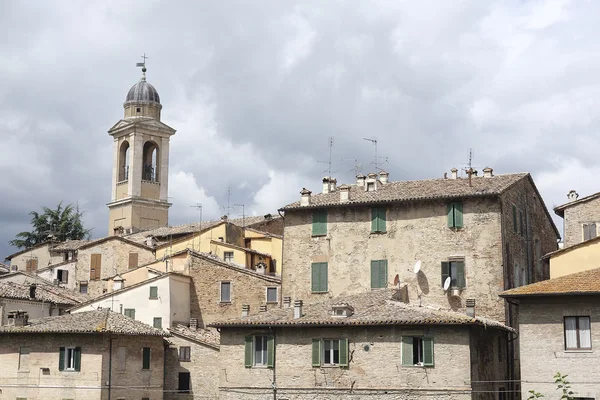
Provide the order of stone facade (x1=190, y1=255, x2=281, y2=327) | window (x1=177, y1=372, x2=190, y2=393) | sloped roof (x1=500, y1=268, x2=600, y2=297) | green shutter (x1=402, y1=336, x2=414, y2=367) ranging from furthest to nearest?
stone facade (x1=190, y1=255, x2=281, y2=327), window (x1=177, y1=372, x2=190, y2=393), green shutter (x1=402, y1=336, x2=414, y2=367), sloped roof (x1=500, y1=268, x2=600, y2=297)

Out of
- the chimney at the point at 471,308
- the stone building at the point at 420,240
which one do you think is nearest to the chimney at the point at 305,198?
the stone building at the point at 420,240

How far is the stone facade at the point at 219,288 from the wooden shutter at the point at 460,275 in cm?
1039

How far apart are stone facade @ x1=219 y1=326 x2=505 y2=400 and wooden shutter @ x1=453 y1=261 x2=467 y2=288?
9.96 feet

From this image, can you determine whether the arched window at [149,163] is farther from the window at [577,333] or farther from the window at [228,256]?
the window at [577,333]

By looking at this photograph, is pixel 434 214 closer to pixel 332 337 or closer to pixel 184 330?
pixel 332 337

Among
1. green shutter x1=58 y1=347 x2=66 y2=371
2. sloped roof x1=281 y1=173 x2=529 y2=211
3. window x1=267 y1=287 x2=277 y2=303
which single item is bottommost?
green shutter x1=58 y1=347 x2=66 y2=371

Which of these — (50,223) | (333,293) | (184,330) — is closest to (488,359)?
(333,293)

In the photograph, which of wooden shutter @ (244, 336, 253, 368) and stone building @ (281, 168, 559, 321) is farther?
stone building @ (281, 168, 559, 321)

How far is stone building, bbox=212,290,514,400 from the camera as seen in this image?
116ft

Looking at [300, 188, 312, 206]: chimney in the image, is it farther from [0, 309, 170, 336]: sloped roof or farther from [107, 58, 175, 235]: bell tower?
[107, 58, 175, 235]: bell tower

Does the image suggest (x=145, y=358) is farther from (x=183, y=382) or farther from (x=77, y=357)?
(x=77, y=357)

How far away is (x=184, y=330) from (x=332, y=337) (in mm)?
12933

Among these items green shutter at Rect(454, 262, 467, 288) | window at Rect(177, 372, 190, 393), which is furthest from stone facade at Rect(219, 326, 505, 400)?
window at Rect(177, 372, 190, 393)

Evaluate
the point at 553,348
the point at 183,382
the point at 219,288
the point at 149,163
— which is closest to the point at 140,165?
the point at 149,163
